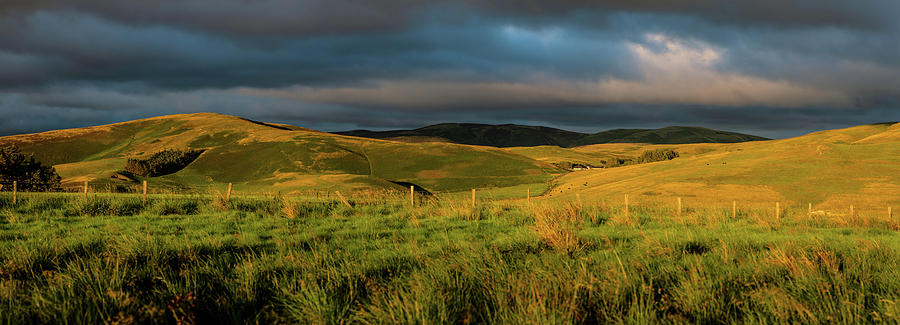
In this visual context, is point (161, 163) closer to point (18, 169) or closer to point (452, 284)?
point (18, 169)

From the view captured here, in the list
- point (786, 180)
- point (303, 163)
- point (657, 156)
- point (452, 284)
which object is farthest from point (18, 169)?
point (657, 156)

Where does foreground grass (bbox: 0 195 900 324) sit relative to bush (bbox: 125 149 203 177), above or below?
above

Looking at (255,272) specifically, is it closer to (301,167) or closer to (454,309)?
(454,309)

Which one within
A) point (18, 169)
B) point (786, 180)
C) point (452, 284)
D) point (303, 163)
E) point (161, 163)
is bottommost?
point (303, 163)

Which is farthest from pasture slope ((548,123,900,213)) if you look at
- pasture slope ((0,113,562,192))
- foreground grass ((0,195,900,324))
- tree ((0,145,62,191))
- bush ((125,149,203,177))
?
bush ((125,149,203,177))

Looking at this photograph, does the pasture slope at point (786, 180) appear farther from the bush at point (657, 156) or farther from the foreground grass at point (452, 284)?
the bush at point (657, 156)

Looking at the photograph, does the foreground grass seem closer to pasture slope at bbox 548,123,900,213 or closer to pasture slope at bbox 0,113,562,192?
pasture slope at bbox 548,123,900,213

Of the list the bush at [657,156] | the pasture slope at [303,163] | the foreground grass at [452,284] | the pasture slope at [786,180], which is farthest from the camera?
the bush at [657,156]

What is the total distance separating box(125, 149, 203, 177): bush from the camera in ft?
422

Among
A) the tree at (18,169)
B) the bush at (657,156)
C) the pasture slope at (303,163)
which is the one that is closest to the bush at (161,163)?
the pasture slope at (303,163)

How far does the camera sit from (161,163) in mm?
136625

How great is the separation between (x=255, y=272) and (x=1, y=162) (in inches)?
3462

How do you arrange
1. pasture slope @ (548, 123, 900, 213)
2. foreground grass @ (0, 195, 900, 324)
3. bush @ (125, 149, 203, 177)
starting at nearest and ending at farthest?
foreground grass @ (0, 195, 900, 324), pasture slope @ (548, 123, 900, 213), bush @ (125, 149, 203, 177)

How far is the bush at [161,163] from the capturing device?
422 feet
